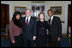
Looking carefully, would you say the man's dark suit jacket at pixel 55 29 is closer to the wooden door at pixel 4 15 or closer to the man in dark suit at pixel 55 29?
the man in dark suit at pixel 55 29

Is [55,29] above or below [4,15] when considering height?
below

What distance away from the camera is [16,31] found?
11.8 feet

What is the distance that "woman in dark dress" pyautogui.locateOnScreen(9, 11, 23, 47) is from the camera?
358 cm

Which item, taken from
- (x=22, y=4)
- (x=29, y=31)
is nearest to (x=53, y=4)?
(x=22, y=4)

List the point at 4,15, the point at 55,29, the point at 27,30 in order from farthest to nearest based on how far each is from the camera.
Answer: the point at 4,15 < the point at 55,29 < the point at 27,30

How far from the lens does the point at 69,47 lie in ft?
18.5

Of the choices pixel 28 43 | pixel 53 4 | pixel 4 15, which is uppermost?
pixel 53 4

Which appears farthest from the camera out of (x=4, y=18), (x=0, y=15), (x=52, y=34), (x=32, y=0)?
(x=32, y=0)

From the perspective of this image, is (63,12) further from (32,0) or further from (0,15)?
(0,15)

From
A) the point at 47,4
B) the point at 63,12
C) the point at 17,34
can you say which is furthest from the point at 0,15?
the point at 17,34

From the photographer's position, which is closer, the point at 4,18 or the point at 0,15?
the point at 0,15

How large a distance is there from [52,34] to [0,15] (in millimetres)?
6229

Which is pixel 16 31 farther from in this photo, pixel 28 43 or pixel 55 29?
pixel 55 29

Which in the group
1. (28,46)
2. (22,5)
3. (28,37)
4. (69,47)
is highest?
(22,5)
